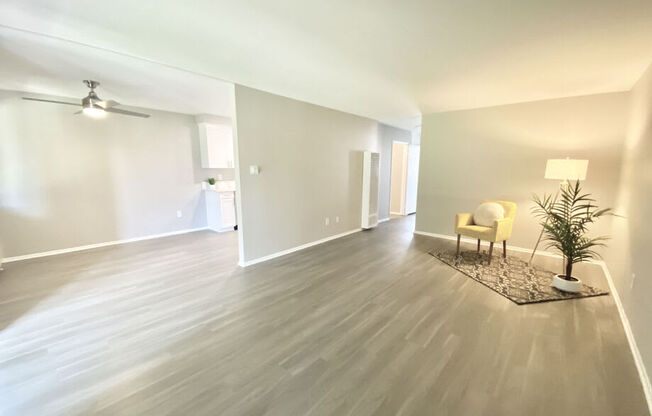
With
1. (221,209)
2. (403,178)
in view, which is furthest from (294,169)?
(403,178)

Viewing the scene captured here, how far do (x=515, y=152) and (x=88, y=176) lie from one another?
7.22 m

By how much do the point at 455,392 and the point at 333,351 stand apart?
2.79 ft

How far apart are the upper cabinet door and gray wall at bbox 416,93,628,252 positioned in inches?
167

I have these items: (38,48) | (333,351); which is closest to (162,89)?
(38,48)

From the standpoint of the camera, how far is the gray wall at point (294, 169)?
3.74 metres

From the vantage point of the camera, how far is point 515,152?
4.44m

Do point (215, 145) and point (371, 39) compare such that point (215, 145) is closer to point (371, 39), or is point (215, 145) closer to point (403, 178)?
point (371, 39)

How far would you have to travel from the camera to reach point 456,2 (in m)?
1.69

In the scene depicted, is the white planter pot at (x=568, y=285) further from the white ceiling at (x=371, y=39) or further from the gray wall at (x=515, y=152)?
the white ceiling at (x=371, y=39)

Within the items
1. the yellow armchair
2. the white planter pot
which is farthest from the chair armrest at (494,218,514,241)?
the white planter pot

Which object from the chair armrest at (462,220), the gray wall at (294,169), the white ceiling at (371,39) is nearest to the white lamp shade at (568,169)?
the white ceiling at (371,39)

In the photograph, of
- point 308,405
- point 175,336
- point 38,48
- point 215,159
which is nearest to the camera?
point 308,405

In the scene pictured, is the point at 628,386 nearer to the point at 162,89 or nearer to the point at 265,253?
the point at 265,253

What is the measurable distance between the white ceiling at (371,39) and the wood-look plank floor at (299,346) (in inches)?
96.6
